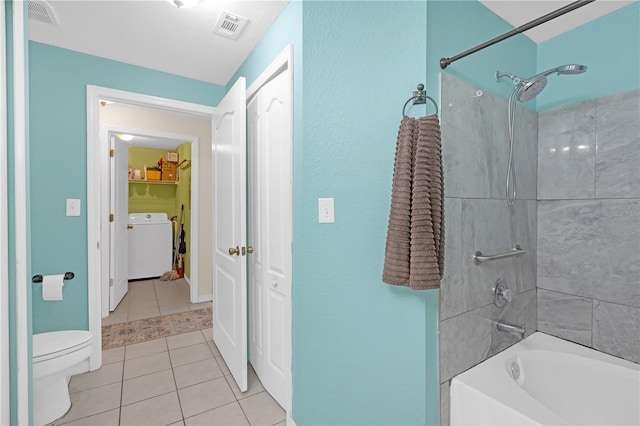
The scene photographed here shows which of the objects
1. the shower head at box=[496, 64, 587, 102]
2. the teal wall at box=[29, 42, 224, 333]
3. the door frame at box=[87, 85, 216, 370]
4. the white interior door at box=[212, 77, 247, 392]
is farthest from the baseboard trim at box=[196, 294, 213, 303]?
the shower head at box=[496, 64, 587, 102]

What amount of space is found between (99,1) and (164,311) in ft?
9.70

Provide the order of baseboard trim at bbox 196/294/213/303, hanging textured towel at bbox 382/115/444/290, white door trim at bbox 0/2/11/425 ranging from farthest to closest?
baseboard trim at bbox 196/294/213/303 → hanging textured towel at bbox 382/115/444/290 → white door trim at bbox 0/2/11/425

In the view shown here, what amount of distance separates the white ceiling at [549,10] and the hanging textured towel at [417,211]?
1.05 m

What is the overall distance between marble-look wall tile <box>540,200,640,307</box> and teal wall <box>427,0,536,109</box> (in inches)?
29.4

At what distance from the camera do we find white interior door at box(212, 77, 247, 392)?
194 cm

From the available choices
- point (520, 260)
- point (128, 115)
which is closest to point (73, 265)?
point (128, 115)

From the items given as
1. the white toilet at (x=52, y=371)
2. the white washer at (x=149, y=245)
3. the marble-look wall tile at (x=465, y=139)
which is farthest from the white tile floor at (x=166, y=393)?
the white washer at (x=149, y=245)

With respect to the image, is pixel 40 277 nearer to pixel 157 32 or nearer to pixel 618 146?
pixel 157 32

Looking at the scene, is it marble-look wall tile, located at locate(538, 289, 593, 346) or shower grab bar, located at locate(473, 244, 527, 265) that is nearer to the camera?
shower grab bar, located at locate(473, 244, 527, 265)

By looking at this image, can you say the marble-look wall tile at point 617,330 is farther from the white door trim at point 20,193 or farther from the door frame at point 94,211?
the door frame at point 94,211

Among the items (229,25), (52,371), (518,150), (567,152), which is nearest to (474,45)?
(518,150)

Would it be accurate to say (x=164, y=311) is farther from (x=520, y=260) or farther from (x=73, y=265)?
(x=520, y=260)

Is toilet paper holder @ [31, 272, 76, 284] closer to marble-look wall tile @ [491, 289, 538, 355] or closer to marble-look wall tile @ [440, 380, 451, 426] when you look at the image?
marble-look wall tile @ [440, 380, 451, 426]

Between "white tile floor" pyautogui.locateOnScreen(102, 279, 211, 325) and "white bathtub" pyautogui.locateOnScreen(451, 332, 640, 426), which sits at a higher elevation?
"white bathtub" pyautogui.locateOnScreen(451, 332, 640, 426)
